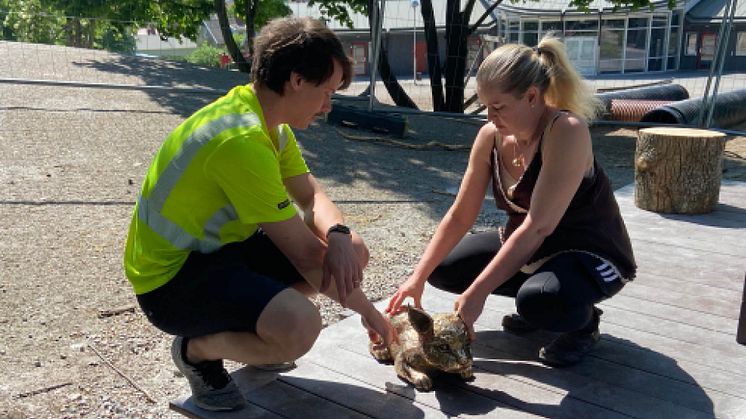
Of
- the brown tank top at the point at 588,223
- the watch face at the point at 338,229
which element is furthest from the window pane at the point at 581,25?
the watch face at the point at 338,229

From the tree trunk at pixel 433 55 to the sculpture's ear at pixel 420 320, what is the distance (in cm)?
1003

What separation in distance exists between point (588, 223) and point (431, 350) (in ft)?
2.59

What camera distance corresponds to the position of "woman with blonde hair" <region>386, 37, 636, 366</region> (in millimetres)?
2799

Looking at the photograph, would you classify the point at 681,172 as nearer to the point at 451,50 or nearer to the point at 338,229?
the point at 338,229

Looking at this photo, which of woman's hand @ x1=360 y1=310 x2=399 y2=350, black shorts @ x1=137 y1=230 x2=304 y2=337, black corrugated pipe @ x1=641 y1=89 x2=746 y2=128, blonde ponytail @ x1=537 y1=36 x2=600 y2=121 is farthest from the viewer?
black corrugated pipe @ x1=641 y1=89 x2=746 y2=128

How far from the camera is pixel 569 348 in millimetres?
3029

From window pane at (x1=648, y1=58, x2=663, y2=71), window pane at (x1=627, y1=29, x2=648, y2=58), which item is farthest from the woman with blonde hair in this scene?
window pane at (x1=648, y1=58, x2=663, y2=71)

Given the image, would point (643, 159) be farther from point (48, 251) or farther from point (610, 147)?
point (610, 147)

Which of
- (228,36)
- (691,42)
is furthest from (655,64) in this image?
(228,36)

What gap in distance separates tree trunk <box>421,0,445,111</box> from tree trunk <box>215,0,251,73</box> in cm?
425

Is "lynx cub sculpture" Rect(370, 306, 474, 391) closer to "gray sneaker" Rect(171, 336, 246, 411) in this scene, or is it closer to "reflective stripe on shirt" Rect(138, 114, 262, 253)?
"gray sneaker" Rect(171, 336, 246, 411)

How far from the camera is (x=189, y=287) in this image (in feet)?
8.29

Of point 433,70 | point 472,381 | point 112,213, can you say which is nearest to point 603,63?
point 433,70

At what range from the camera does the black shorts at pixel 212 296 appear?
246 centimetres
